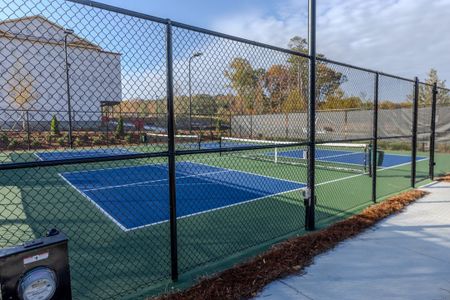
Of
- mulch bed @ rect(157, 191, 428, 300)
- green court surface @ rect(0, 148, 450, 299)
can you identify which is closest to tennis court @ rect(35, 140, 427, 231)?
green court surface @ rect(0, 148, 450, 299)

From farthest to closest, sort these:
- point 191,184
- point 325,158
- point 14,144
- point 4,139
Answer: point 14,144 → point 4,139 → point 325,158 → point 191,184

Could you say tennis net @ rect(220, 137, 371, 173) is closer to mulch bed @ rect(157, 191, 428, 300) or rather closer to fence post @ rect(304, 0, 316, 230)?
fence post @ rect(304, 0, 316, 230)

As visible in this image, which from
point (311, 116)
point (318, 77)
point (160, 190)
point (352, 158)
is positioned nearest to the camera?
point (311, 116)

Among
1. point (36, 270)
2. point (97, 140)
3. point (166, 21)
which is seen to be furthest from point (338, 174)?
point (36, 270)

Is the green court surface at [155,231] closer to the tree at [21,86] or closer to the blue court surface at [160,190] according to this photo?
the blue court surface at [160,190]

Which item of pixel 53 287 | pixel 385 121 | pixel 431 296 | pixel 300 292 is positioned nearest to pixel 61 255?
pixel 53 287

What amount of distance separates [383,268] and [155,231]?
318 centimetres

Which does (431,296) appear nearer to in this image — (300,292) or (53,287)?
(300,292)

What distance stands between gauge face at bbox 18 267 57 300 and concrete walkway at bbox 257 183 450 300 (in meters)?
1.89

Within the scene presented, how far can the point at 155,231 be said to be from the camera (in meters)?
5.11

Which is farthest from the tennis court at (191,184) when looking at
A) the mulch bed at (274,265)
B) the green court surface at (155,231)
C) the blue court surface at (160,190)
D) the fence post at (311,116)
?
the mulch bed at (274,265)

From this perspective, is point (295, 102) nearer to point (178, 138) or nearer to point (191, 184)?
point (178, 138)

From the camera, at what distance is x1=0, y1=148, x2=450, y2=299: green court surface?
3.70 m

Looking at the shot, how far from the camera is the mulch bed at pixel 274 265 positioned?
10.3 ft
